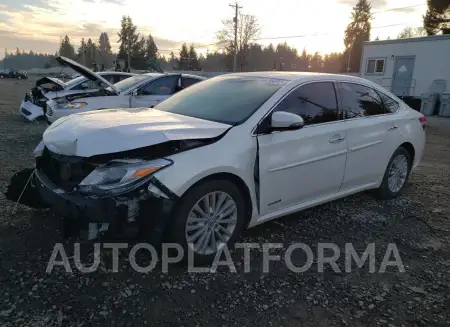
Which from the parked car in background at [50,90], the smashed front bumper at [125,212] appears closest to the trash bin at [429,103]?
the parked car in background at [50,90]

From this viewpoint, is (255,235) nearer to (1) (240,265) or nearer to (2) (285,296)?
(1) (240,265)

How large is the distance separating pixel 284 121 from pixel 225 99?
0.81m

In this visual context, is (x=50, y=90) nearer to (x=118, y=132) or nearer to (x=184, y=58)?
(x=118, y=132)

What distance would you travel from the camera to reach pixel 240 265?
3.25 m

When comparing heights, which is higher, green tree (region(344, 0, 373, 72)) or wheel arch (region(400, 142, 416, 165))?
green tree (region(344, 0, 373, 72))

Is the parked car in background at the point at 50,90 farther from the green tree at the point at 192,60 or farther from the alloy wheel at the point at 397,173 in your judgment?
the green tree at the point at 192,60

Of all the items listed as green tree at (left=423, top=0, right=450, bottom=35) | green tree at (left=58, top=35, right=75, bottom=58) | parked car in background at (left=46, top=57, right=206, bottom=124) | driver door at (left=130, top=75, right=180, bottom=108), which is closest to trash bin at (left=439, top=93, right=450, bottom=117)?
green tree at (left=423, top=0, right=450, bottom=35)

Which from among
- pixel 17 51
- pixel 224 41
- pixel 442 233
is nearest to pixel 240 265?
pixel 442 233

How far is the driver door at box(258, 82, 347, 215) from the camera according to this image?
135 inches

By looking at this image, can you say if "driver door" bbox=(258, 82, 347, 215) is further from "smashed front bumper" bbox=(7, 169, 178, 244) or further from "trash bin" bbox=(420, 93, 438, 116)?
"trash bin" bbox=(420, 93, 438, 116)

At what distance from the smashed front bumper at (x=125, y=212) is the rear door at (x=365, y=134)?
2298 mm

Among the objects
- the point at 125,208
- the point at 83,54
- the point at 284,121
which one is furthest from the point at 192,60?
the point at 125,208

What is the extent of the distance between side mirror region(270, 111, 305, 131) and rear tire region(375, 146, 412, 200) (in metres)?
2.08

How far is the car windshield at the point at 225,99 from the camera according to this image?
3539 millimetres
